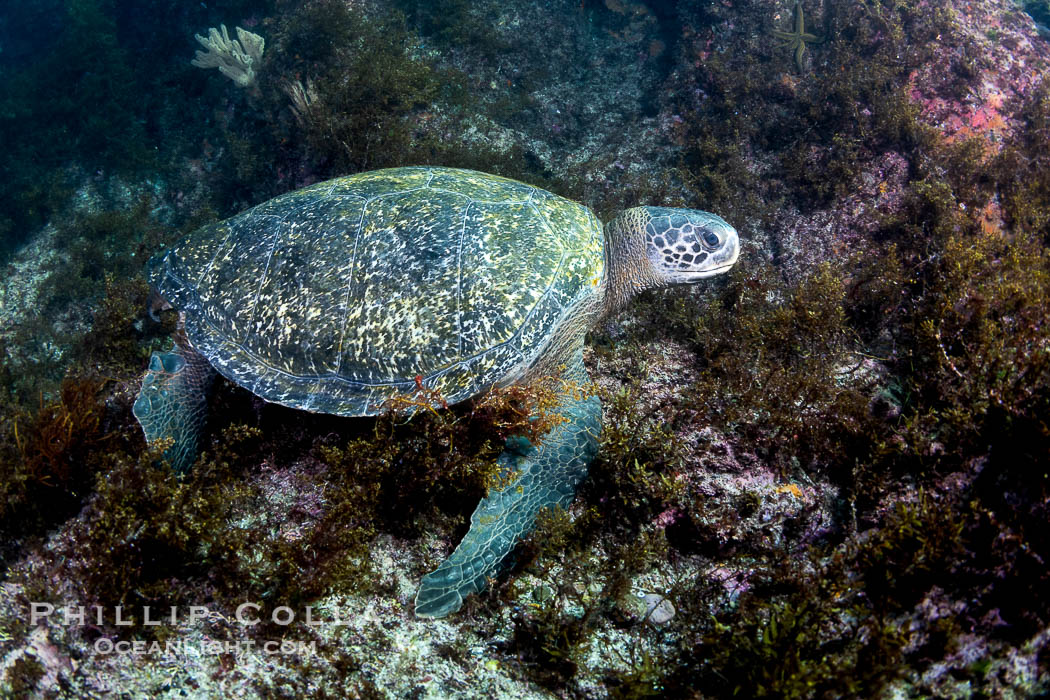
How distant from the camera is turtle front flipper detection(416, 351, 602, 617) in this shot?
8.02 ft

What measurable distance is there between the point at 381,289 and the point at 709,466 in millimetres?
2430

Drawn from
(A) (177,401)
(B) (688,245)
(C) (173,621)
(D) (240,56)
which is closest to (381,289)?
(A) (177,401)

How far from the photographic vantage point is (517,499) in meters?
2.78

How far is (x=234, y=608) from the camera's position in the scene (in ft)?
7.54

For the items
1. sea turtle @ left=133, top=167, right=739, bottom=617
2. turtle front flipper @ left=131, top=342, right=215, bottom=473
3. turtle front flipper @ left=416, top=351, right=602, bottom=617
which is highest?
sea turtle @ left=133, top=167, right=739, bottom=617

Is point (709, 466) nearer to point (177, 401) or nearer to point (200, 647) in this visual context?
point (200, 647)

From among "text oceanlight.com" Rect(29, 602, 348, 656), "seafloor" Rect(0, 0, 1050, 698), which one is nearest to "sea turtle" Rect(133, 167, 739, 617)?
A: "seafloor" Rect(0, 0, 1050, 698)

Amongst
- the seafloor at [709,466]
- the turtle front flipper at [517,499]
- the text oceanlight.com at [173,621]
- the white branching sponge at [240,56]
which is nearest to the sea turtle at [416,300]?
the turtle front flipper at [517,499]

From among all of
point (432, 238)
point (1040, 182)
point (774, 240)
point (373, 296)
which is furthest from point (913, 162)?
point (373, 296)

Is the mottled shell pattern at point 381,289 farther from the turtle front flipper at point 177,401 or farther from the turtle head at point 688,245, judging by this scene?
the turtle head at point 688,245

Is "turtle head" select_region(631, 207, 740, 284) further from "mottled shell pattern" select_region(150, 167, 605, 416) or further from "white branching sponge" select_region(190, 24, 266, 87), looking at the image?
"white branching sponge" select_region(190, 24, 266, 87)

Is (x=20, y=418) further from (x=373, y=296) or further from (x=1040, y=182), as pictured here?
(x=1040, y=182)

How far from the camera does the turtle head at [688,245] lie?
357 cm

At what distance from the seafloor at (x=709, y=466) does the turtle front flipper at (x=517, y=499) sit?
140 millimetres
